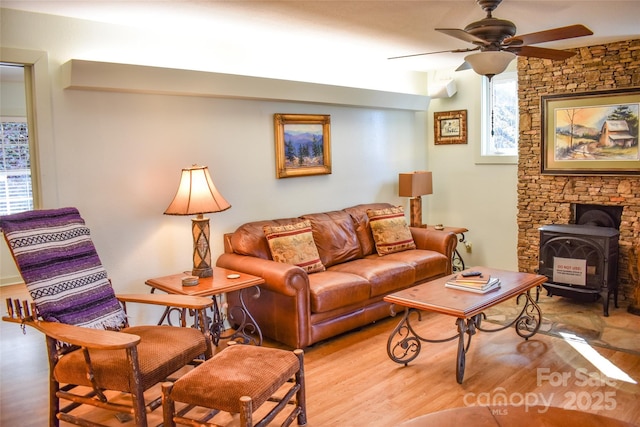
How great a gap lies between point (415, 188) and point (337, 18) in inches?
95.3

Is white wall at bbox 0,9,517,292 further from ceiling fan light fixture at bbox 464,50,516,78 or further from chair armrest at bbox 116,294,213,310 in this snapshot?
ceiling fan light fixture at bbox 464,50,516,78

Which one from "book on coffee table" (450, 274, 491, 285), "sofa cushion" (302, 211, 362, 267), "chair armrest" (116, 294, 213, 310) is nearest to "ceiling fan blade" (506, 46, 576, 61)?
"book on coffee table" (450, 274, 491, 285)

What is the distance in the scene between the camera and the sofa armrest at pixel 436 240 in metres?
4.95

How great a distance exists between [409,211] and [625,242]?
7.10 feet

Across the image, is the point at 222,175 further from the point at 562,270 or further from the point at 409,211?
the point at 562,270

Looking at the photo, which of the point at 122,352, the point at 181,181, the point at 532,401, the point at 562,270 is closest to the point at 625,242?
the point at 562,270

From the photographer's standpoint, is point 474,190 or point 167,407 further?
point 474,190

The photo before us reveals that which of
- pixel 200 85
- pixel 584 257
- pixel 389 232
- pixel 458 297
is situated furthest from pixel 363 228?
pixel 200 85

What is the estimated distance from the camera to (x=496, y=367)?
3432mm

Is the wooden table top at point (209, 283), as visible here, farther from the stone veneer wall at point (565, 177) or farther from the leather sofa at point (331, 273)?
the stone veneer wall at point (565, 177)

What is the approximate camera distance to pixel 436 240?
5.00 meters

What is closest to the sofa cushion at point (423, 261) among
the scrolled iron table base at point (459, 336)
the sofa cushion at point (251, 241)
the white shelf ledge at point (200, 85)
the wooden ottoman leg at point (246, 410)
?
the scrolled iron table base at point (459, 336)

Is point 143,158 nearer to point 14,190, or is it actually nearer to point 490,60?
point 490,60

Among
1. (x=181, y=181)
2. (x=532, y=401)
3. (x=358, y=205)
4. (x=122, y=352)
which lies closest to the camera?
(x=122, y=352)
